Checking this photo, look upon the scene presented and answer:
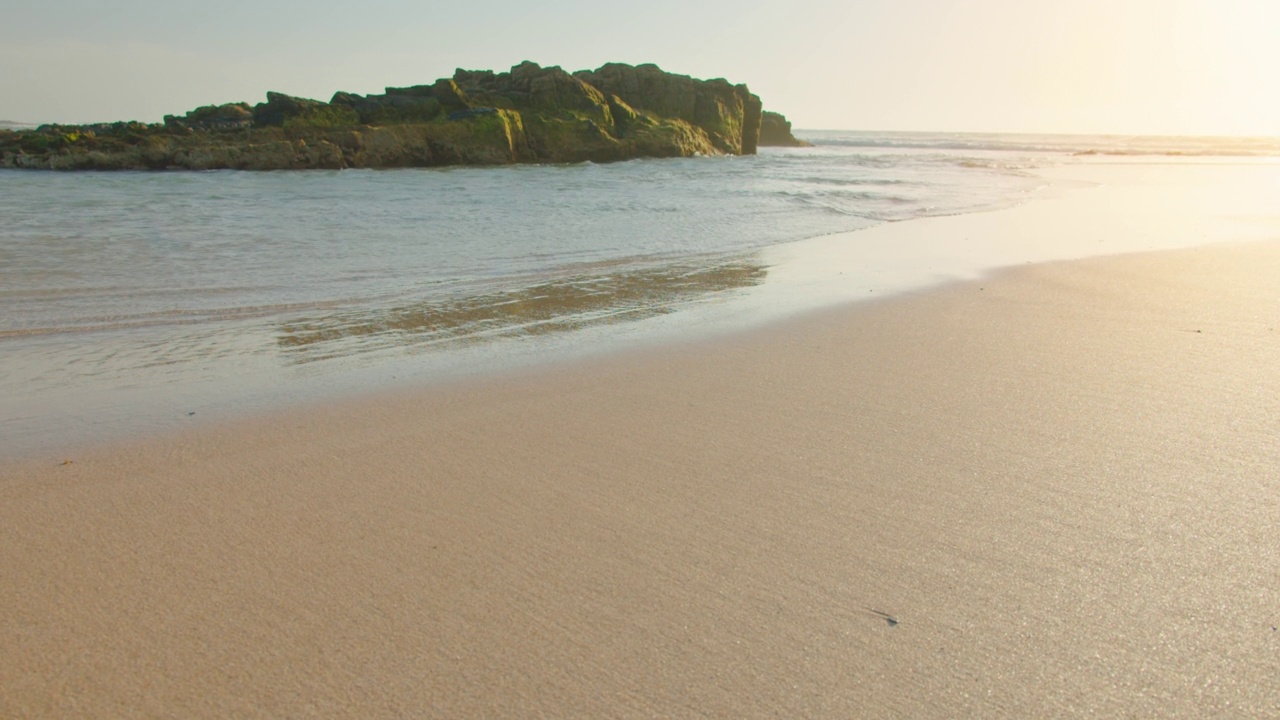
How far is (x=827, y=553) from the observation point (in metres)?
2.05

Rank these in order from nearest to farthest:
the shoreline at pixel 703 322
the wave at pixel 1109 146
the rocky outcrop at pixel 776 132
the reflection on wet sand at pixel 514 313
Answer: the shoreline at pixel 703 322
the reflection on wet sand at pixel 514 313
the wave at pixel 1109 146
the rocky outcrop at pixel 776 132

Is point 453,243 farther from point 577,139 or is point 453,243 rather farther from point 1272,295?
point 577,139

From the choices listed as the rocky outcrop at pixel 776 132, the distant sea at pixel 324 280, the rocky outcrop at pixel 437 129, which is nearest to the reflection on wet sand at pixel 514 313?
the distant sea at pixel 324 280

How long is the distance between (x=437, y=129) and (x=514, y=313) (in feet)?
86.3

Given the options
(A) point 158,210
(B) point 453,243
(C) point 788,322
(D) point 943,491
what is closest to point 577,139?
(A) point 158,210

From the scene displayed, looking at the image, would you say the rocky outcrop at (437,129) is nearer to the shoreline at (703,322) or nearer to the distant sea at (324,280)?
the distant sea at (324,280)

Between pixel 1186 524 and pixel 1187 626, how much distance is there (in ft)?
1.90

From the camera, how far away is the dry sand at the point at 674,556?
1.55 m

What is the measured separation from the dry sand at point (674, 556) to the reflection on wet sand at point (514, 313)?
1.25m

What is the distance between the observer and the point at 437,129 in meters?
29.4

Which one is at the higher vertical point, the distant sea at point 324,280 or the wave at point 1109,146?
the wave at point 1109,146

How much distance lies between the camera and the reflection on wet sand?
4609 mm

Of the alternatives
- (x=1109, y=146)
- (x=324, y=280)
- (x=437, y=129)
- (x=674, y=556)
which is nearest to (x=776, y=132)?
(x=1109, y=146)

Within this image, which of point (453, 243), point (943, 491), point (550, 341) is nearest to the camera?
point (943, 491)
